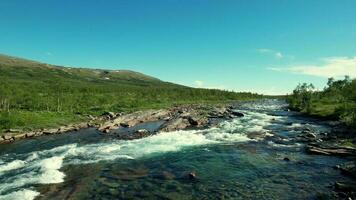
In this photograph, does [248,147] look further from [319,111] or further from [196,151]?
[319,111]

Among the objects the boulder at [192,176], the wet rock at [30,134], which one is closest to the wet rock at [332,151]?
the boulder at [192,176]

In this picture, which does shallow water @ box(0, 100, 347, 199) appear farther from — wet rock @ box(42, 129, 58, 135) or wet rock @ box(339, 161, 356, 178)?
wet rock @ box(42, 129, 58, 135)

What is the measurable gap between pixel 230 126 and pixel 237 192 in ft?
119

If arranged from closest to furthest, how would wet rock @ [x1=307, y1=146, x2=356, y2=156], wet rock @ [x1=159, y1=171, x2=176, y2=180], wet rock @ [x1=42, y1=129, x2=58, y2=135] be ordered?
1. wet rock @ [x1=159, y1=171, x2=176, y2=180]
2. wet rock @ [x1=307, y1=146, x2=356, y2=156]
3. wet rock @ [x1=42, y1=129, x2=58, y2=135]

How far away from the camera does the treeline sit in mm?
67738

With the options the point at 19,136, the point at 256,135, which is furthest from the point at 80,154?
the point at 256,135

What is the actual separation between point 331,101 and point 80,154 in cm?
9112

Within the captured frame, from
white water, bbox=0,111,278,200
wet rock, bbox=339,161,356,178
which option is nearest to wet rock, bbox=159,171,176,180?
white water, bbox=0,111,278,200

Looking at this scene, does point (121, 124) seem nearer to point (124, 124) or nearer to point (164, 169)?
point (124, 124)

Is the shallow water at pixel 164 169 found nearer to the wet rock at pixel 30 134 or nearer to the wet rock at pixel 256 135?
the wet rock at pixel 256 135

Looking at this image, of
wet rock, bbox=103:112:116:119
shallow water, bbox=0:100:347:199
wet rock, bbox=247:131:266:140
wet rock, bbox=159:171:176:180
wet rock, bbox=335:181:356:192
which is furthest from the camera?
wet rock, bbox=103:112:116:119

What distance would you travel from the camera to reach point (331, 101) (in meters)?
106

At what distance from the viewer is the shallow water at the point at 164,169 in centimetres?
2533

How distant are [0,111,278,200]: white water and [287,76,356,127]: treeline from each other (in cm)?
2487
